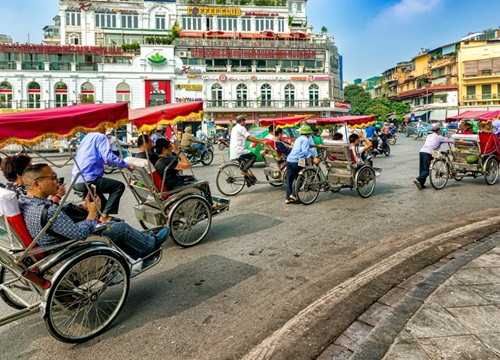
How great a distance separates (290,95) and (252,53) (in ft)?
24.7

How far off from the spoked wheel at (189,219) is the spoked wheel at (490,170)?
24.9ft

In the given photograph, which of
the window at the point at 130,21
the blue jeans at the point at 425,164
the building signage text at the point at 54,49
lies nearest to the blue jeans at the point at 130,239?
the blue jeans at the point at 425,164

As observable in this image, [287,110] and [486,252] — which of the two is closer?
[486,252]

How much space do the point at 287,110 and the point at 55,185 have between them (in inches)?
1960

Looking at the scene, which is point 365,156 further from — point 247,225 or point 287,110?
point 287,110

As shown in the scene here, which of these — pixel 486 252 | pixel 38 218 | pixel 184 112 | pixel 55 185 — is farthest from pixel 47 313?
pixel 486 252

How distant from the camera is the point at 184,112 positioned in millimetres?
6824

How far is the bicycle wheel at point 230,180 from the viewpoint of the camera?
9773 mm

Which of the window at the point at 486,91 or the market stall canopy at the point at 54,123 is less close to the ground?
the window at the point at 486,91

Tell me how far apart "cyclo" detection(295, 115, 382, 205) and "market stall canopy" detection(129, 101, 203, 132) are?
2553 millimetres

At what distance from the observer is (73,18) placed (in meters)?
56.9

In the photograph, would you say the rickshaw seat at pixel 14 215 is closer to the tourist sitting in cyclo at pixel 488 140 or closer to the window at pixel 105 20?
the tourist sitting in cyclo at pixel 488 140

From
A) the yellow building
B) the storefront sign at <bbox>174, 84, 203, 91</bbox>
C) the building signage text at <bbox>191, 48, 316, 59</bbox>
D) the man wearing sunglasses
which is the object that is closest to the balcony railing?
the storefront sign at <bbox>174, 84, 203, 91</bbox>

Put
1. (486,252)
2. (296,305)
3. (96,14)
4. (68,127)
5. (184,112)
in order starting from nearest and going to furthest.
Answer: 1. (296,305)
2. (68,127)
3. (486,252)
4. (184,112)
5. (96,14)
